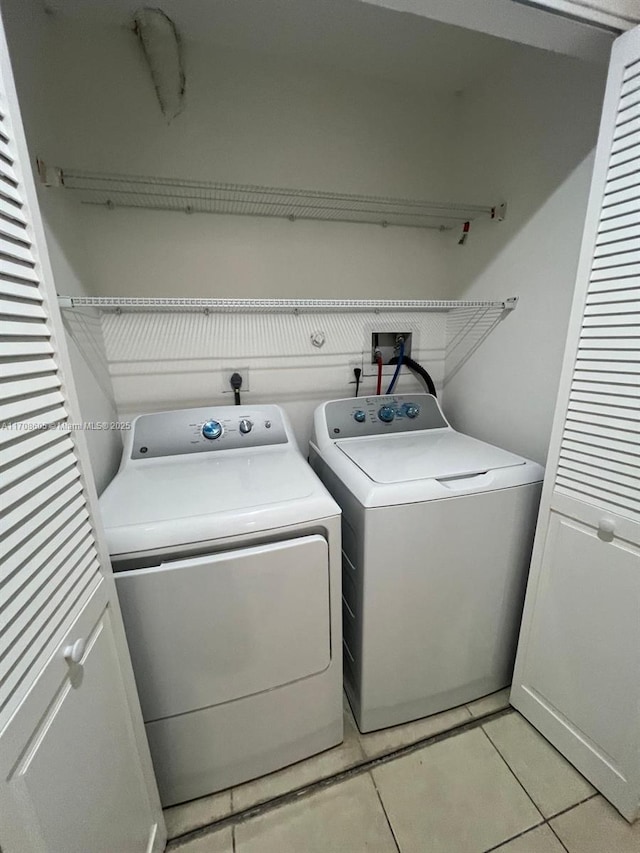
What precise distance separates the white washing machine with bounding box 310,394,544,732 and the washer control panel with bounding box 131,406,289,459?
12.2 inches

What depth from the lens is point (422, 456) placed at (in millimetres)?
1468

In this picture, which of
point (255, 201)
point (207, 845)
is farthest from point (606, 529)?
point (255, 201)

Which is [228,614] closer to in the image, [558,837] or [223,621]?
[223,621]

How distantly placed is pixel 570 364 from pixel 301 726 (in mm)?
1567

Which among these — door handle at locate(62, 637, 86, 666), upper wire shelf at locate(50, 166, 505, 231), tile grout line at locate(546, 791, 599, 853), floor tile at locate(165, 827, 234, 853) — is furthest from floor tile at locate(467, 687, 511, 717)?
upper wire shelf at locate(50, 166, 505, 231)

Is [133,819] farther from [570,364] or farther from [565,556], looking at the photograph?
[570,364]

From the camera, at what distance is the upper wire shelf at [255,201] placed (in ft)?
4.44

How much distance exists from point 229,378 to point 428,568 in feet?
4.18

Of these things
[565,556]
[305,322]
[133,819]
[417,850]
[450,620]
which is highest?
[305,322]

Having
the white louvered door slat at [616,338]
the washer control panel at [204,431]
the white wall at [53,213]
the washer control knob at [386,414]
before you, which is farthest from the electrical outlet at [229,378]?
the white louvered door slat at [616,338]

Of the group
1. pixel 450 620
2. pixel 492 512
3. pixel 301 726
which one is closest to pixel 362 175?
pixel 492 512

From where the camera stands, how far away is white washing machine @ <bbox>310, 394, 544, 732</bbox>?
4.02ft

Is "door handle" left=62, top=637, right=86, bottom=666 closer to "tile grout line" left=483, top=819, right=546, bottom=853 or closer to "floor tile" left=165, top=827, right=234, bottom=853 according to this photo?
"floor tile" left=165, top=827, right=234, bottom=853

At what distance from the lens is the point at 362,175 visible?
1796 millimetres
